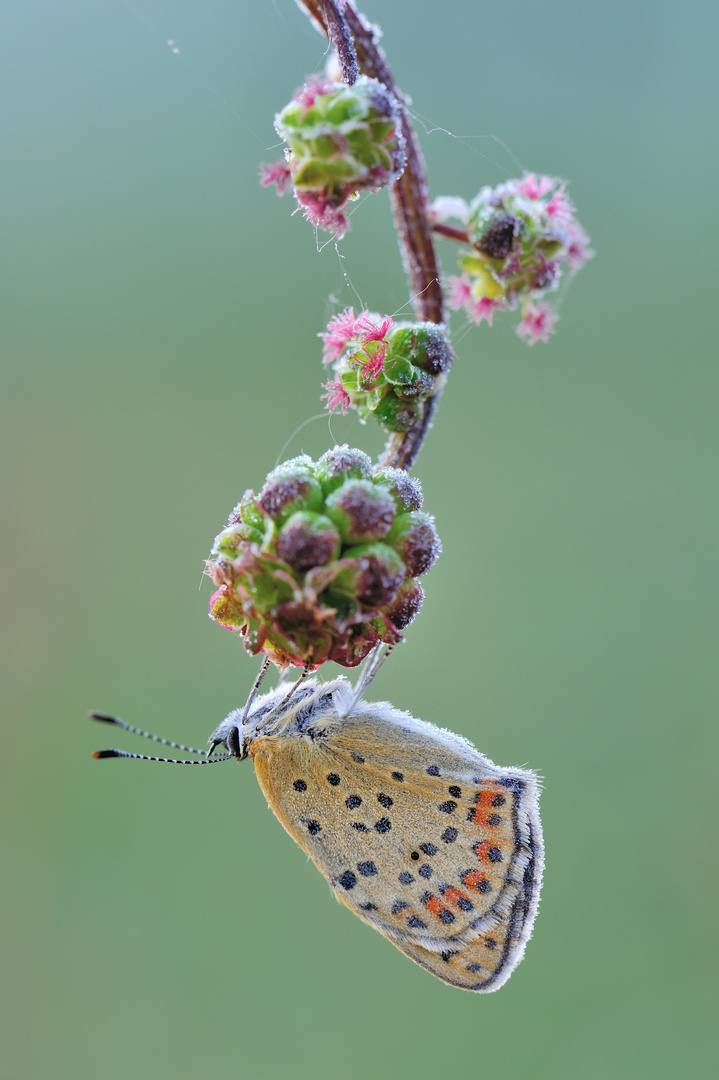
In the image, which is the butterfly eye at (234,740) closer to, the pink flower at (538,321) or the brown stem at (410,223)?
the brown stem at (410,223)

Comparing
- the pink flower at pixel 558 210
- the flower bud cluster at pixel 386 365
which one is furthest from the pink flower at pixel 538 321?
the flower bud cluster at pixel 386 365

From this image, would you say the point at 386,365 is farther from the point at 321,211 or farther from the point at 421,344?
the point at 321,211

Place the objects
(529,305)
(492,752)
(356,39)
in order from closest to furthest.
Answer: (356,39)
(529,305)
(492,752)

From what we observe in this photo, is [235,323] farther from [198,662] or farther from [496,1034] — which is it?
[496,1034]

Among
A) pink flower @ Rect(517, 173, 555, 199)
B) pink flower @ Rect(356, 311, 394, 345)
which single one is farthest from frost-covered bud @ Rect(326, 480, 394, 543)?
pink flower @ Rect(517, 173, 555, 199)

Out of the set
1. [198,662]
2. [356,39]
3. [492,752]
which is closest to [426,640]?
[492,752]

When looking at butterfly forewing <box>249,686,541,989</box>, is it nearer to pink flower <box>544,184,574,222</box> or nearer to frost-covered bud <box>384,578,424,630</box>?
frost-covered bud <box>384,578,424,630</box>
